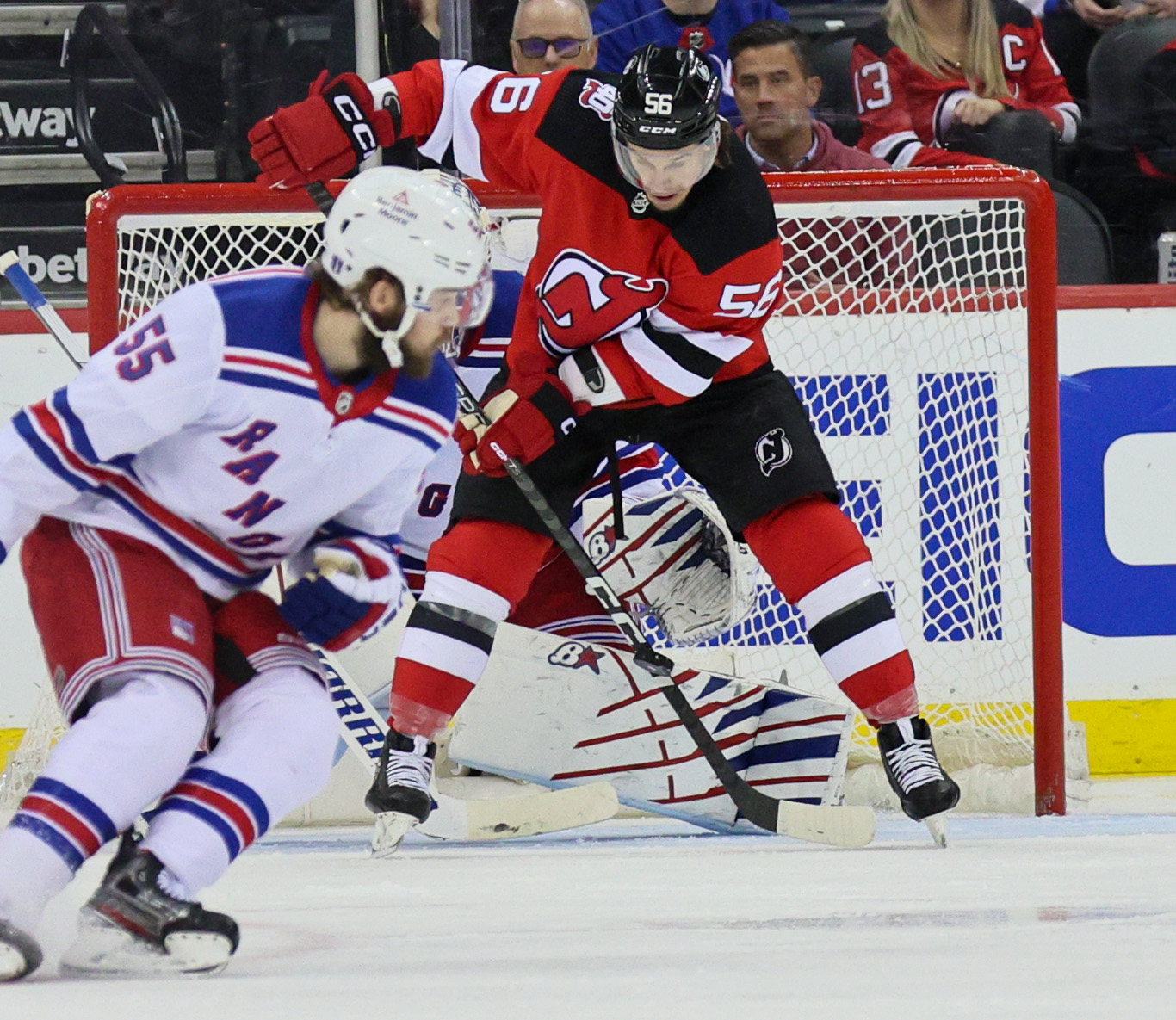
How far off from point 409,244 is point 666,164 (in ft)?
2.72

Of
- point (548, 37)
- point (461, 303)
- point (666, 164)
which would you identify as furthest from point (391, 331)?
point (548, 37)

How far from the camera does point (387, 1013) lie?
1.33 metres

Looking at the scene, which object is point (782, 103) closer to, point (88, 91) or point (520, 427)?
point (520, 427)

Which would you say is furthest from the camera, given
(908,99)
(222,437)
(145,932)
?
(908,99)

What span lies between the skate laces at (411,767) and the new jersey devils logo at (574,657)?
0.37 metres

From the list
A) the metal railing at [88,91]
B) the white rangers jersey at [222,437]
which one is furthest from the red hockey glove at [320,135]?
the white rangers jersey at [222,437]

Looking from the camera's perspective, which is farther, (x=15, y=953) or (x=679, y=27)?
(x=679, y=27)

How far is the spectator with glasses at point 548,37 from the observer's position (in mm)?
3316

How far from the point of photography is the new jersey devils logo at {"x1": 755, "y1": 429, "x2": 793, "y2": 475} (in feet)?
8.83

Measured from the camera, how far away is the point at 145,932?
1.61m

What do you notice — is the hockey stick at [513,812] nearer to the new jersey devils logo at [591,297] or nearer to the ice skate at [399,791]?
the ice skate at [399,791]

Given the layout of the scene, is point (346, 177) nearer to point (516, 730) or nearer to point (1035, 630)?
point (516, 730)

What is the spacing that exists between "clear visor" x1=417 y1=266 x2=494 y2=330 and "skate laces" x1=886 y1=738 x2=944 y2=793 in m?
1.11

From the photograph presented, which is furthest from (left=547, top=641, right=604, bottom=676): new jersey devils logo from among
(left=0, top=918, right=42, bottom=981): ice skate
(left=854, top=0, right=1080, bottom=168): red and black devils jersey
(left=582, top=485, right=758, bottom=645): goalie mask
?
(left=0, top=918, right=42, bottom=981): ice skate
